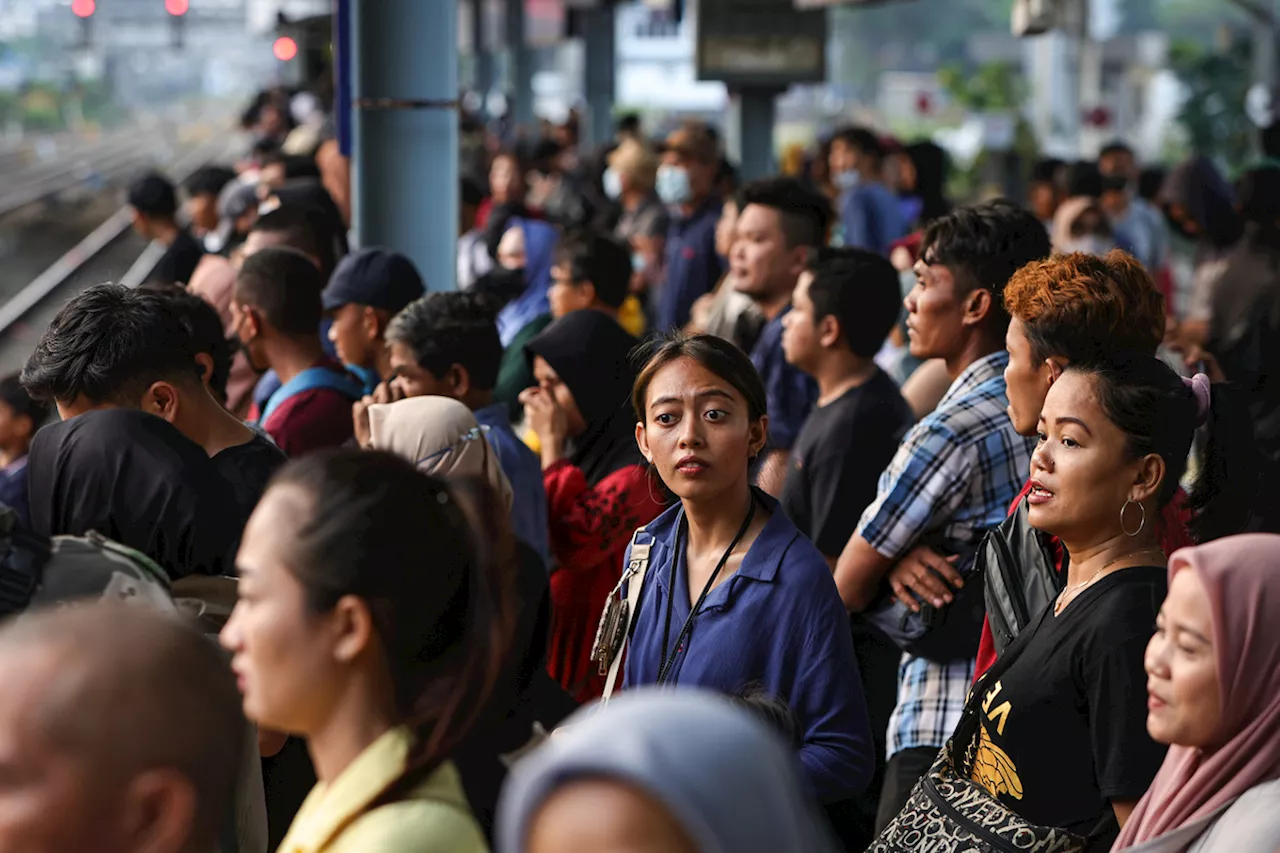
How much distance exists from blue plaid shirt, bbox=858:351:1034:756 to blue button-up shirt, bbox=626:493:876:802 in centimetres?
73

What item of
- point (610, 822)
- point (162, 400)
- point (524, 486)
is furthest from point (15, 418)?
point (610, 822)

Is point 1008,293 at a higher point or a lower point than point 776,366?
higher

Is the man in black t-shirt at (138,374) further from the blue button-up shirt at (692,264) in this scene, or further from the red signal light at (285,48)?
the red signal light at (285,48)

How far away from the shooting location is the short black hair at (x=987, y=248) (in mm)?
4598

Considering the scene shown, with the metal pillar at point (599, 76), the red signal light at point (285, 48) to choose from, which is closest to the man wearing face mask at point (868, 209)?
the metal pillar at point (599, 76)

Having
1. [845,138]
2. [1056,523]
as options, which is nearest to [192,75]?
[845,138]

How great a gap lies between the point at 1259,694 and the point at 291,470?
1382 millimetres

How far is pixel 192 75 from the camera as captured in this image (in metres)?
141

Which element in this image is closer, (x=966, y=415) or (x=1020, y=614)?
(x=1020, y=614)

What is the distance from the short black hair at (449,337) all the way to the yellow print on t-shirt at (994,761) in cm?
231

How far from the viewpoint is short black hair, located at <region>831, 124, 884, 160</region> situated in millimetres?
11742

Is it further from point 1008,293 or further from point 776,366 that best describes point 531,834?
point 776,366

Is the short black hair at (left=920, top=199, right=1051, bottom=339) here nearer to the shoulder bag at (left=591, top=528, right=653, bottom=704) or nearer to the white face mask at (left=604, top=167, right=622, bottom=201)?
the shoulder bag at (left=591, top=528, right=653, bottom=704)

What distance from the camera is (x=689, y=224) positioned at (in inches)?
416
